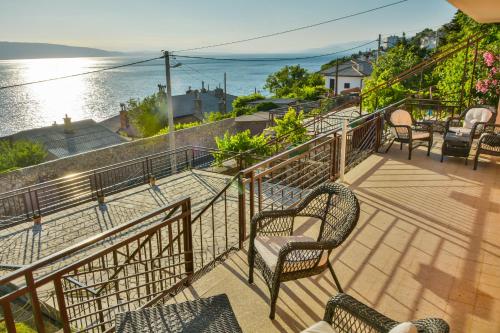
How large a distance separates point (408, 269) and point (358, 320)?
1.69m

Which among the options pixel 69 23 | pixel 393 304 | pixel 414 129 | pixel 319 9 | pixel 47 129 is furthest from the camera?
pixel 69 23

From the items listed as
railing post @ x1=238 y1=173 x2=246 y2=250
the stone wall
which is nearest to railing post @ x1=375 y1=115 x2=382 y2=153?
railing post @ x1=238 y1=173 x2=246 y2=250

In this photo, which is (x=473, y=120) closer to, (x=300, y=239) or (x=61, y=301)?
(x=300, y=239)

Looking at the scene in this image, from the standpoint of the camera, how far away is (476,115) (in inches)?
283

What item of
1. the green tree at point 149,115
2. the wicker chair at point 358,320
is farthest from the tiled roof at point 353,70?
the wicker chair at point 358,320

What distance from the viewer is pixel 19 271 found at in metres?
1.71

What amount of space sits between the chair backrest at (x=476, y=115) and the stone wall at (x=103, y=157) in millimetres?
15462

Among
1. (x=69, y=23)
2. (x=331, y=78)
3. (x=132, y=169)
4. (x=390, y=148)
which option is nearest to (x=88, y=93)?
(x=69, y=23)

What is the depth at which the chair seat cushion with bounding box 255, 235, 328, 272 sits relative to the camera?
8.52 feet

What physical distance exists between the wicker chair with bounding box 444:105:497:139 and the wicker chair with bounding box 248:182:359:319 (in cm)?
497

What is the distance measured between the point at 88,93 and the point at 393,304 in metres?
157

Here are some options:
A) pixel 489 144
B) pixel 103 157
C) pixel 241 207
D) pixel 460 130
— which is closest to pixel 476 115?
pixel 460 130

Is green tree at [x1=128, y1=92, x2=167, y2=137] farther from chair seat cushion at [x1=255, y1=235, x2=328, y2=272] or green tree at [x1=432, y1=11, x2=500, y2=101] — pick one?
chair seat cushion at [x1=255, y1=235, x2=328, y2=272]

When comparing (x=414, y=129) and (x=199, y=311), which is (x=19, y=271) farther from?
(x=414, y=129)
